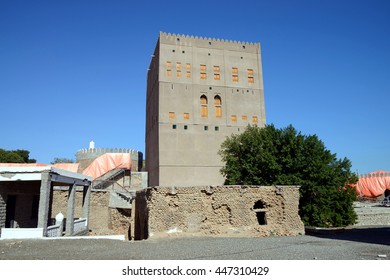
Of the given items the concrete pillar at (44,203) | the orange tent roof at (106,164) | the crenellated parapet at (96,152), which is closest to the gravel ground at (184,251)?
the concrete pillar at (44,203)

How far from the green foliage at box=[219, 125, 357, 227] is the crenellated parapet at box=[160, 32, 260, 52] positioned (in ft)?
51.4

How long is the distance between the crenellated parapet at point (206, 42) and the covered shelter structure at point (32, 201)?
20.8 meters

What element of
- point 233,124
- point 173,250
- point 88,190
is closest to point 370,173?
point 233,124

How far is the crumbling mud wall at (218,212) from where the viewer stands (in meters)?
13.1

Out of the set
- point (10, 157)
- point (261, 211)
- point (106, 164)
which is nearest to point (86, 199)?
point (261, 211)

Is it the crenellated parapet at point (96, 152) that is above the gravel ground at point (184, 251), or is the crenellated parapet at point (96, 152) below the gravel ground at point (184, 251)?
above

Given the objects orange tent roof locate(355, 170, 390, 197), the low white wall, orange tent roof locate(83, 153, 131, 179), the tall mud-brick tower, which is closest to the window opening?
the tall mud-brick tower

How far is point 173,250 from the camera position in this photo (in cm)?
929

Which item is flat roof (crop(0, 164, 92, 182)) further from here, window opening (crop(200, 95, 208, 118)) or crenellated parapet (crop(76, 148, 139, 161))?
crenellated parapet (crop(76, 148, 139, 161))

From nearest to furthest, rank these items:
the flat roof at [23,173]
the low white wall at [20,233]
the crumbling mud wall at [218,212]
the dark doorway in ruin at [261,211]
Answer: the low white wall at [20,233], the flat roof at [23,173], the crumbling mud wall at [218,212], the dark doorway in ruin at [261,211]

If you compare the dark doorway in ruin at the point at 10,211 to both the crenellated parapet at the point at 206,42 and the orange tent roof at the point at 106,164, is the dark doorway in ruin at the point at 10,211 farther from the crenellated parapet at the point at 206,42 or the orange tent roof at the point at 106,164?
the crenellated parapet at the point at 206,42

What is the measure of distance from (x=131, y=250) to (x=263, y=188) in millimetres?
6740

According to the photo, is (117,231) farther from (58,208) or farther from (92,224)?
(58,208)

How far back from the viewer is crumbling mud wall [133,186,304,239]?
42.8ft
